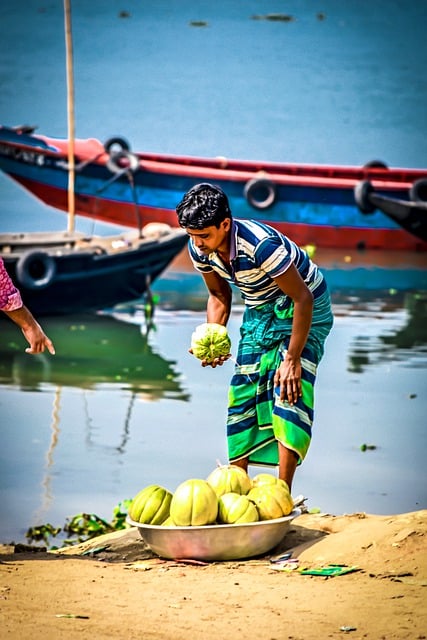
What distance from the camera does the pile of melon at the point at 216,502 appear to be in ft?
11.1

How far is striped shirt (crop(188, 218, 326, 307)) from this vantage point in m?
3.53

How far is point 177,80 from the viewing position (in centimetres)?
1474

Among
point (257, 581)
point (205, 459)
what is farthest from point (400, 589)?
point (205, 459)

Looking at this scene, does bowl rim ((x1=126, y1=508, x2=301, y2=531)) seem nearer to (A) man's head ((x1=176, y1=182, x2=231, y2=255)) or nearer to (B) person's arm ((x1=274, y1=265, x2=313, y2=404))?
(B) person's arm ((x1=274, y1=265, x2=313, y2=404))

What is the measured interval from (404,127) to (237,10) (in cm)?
246

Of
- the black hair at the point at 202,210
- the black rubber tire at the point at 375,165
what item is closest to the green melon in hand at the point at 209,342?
the black hair at the point at 202,210

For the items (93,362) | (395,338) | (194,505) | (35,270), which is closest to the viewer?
(194,505)

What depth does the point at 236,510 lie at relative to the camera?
135 inches

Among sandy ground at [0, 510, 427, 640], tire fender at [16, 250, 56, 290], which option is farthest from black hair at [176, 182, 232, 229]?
tire fender at [16, 250, 56, 290]

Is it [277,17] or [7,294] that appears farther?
[277,17]

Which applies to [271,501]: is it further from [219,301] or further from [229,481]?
[219,301]

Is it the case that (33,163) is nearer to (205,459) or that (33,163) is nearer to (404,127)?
(404,127)

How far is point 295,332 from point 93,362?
478cm

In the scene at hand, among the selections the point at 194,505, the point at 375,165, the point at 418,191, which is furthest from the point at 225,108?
the point at 194,505
